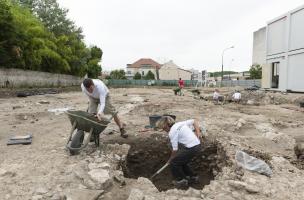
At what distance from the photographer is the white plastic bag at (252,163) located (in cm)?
554

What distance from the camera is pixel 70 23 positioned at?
157 ft

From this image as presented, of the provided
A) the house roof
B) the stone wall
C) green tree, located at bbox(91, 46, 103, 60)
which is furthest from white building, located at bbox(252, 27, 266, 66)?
the stone wall

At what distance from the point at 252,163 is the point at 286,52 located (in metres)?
22.1

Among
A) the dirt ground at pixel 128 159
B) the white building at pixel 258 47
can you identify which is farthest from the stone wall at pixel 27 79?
the white building at pixel 258 47

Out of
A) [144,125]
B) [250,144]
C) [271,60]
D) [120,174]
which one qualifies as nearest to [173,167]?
[120,174]

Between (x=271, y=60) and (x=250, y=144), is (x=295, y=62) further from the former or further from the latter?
(x=250, y=144)

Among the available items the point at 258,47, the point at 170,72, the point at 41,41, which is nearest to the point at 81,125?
the point at 41,41

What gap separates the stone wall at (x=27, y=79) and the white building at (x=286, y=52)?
2000cm

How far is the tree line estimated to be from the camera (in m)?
22.2

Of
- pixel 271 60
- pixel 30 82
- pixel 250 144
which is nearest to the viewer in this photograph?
pixel 250 144

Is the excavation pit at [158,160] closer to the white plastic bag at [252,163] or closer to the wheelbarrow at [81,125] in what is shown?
the white plastic bag at [252,163]

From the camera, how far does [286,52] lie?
25.5 meters

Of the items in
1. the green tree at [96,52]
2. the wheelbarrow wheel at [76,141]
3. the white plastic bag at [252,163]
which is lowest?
the white plastic bag at [252,163]

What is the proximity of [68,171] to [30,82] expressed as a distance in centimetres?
2286
